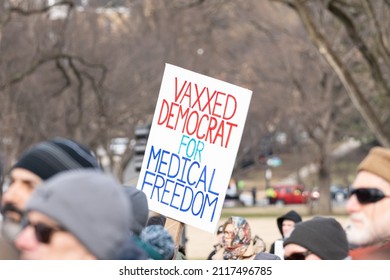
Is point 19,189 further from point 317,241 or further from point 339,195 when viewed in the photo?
point 339,195

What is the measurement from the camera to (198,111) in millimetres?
9133

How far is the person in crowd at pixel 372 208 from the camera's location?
532 cm

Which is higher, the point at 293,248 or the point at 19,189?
the point at 19,189

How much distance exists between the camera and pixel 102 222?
3.98 metres

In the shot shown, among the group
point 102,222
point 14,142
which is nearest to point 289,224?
point 102,222

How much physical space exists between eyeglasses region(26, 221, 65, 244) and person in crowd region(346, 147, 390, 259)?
5.34 ft

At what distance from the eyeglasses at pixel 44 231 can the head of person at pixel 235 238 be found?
4.89m

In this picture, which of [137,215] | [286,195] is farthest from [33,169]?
[286,195]

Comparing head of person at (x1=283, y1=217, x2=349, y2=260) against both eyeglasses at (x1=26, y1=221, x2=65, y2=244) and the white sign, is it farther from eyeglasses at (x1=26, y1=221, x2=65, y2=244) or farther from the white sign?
the white sign

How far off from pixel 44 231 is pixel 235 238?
522 centimetres

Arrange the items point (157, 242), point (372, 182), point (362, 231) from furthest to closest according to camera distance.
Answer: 1. point (157, 242)
2. point (372, 182)
3. point (362, 231)

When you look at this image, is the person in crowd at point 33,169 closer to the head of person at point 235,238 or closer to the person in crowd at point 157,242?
the person in crowd at point 157,242
